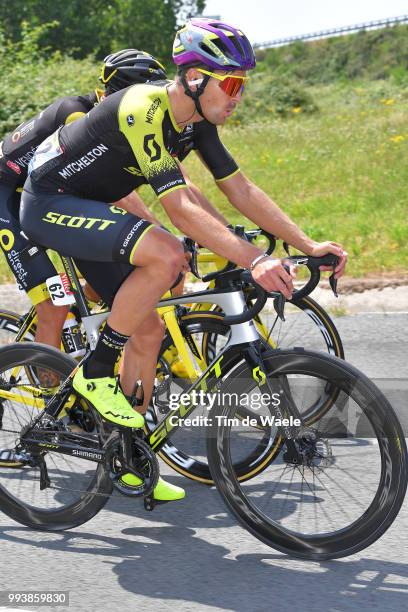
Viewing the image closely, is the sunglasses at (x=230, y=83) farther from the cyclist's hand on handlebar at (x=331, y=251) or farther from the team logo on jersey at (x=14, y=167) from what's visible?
the team logo on jersey at (x=14, y=167)

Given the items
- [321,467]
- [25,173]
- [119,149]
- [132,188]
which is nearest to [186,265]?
[132,188]

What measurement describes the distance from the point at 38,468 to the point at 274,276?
158cm

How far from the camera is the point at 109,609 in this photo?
3859 millimetres

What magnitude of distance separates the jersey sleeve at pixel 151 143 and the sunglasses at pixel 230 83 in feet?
0.75

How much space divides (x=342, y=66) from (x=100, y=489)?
57820mm

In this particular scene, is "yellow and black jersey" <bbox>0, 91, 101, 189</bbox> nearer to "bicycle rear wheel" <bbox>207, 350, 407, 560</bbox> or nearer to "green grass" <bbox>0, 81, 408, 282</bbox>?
"bicycle rear wheel" <bbox>207, 350, 407, 560</bbox>

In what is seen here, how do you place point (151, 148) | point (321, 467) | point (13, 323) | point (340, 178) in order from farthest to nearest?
point (340, 178)
point (13, 323)
point (321, 467)
point (151, 148)

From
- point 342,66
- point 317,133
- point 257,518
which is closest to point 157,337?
point 257,518

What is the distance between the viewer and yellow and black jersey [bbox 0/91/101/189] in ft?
18.0

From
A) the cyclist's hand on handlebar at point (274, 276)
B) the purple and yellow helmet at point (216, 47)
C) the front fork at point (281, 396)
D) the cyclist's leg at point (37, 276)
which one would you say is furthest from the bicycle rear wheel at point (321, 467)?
the cyclist's leg at point (37, 276)

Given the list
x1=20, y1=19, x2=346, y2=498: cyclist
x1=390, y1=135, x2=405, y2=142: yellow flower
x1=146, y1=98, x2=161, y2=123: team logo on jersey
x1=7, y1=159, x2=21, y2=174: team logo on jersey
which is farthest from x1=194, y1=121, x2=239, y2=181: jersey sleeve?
x1=390, y1=135, x2=405, y2=142: yellow flower

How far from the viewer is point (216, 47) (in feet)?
13.3

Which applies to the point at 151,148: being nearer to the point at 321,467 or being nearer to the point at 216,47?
the point at 216,47

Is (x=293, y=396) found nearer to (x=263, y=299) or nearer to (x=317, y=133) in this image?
(x=263, y=299)
